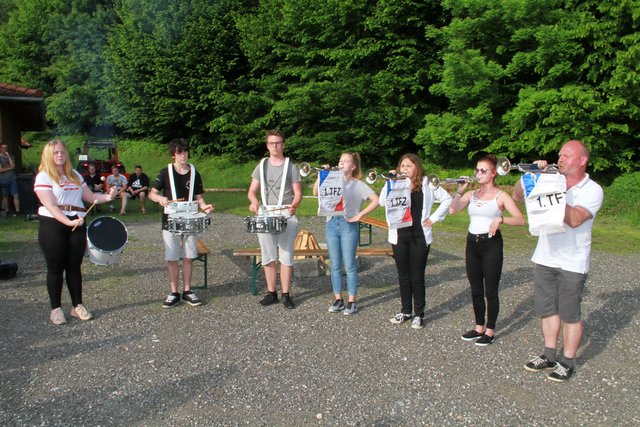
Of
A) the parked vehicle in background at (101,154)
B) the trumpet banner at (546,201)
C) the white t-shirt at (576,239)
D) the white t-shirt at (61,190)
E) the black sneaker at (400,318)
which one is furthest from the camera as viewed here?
the parked vehicle in background at (101,154)

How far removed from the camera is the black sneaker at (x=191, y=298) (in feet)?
20.9

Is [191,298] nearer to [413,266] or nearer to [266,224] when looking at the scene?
[266,224]

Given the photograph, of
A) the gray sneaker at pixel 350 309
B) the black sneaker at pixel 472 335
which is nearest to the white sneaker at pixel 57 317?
the gray sneaker at pixel 350 309

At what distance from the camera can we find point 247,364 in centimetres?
464

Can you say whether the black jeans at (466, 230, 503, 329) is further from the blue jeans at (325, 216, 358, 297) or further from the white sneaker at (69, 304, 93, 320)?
the white sneaker at (69, 304, 93, 320)

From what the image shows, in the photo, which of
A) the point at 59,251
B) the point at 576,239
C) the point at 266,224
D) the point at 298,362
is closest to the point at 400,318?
the point at 298,362

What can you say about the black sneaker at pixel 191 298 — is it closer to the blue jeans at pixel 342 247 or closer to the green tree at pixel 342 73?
the blue jeans at pixel 342 247

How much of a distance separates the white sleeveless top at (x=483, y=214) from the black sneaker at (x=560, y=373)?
127 cm

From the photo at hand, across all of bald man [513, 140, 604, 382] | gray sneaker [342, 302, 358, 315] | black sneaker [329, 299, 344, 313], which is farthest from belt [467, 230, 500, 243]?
black sneaker [329, 299, 344, 313]

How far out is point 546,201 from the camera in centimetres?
397

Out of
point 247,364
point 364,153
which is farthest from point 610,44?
point 247,364

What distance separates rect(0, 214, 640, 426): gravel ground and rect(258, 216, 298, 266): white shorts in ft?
2.00

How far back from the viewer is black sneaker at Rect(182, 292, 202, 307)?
20.9 feet

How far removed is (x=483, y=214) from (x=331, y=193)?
1667 millimetres
